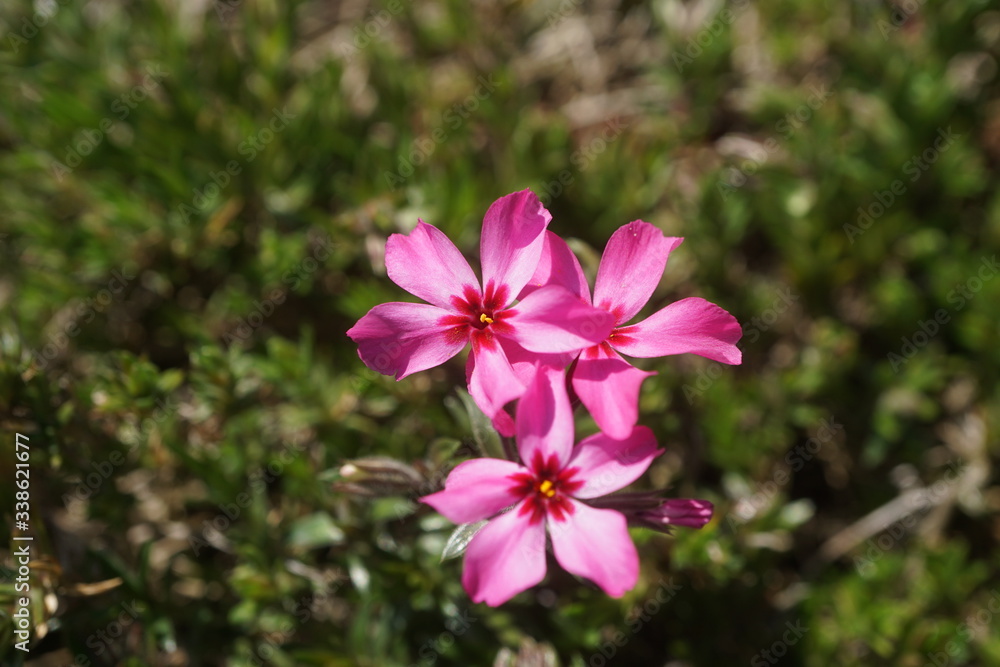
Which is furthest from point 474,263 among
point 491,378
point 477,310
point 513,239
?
point 491,378

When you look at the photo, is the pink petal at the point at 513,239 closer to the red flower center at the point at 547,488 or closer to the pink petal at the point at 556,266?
the pink petal at the point at 556,266

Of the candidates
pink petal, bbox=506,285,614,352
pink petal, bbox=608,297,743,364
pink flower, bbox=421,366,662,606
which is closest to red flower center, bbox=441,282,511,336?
pink petal, bbox=506,285,614,352

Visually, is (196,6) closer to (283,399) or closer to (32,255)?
(32,255)

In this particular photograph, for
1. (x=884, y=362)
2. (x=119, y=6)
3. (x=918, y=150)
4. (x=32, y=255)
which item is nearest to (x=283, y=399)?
(x=32, y=255)

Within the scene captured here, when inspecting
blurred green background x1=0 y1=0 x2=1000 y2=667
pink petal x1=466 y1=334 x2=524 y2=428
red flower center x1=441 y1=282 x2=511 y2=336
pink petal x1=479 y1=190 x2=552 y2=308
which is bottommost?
blurred green background x1=0 y1=0 x2=1000 y2=667

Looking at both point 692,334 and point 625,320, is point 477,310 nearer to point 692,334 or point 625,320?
point 625,320

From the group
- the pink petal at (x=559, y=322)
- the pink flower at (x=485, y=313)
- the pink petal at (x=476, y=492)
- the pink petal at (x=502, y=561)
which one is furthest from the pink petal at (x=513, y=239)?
the pink petal at (x=502, y=561)

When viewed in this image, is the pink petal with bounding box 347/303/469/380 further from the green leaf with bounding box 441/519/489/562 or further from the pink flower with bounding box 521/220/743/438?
the green leaf with bounding box 441/519/489/562
